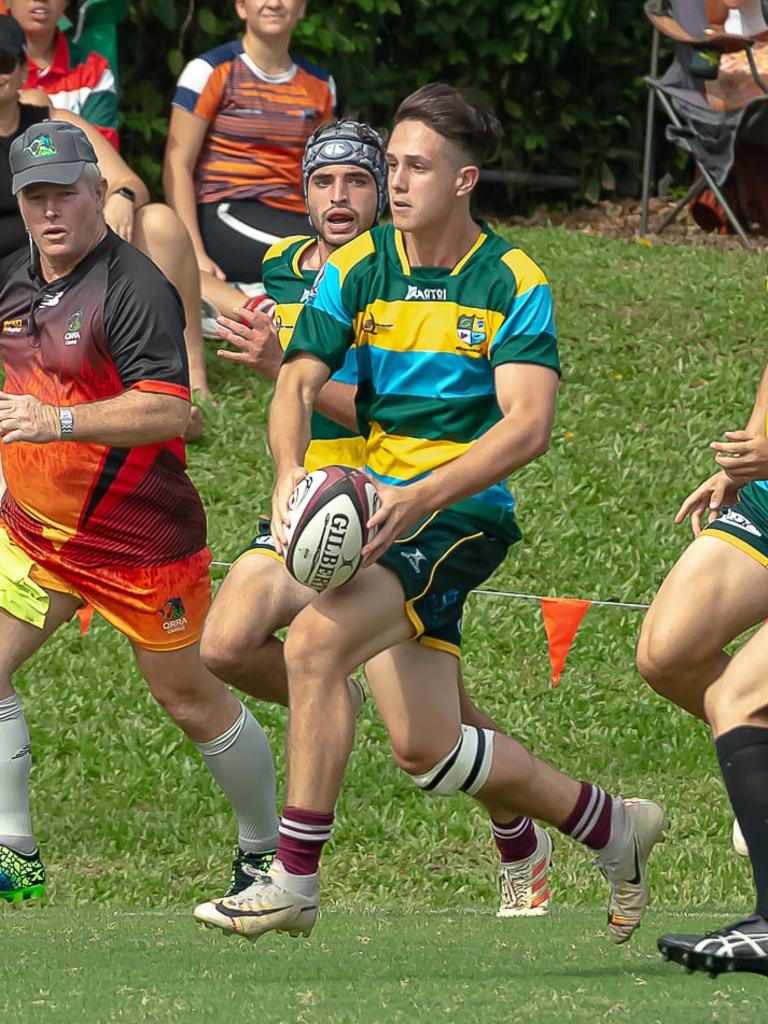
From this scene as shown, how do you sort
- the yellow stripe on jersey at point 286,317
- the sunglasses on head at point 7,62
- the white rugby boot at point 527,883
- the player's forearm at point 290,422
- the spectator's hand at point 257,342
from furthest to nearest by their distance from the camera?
1. the sunglasses on head at point 7,62
2. the white rugby boot at point 527,883
3. the yellow stripe on jersey at point 286,317
4. the spectator's hand at point 257,342
5. the player's forearm at point 290,422

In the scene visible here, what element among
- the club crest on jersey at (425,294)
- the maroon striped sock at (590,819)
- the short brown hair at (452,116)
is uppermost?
the short brown hair at (452,116)

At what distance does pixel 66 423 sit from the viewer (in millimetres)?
6273

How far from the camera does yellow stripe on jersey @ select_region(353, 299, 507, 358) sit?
5965 millimetres

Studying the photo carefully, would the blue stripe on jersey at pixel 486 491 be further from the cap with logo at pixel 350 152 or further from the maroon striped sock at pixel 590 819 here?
the cap with logo at pixel 350 152

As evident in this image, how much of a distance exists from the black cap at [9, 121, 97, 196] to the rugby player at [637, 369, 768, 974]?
2.24 meters

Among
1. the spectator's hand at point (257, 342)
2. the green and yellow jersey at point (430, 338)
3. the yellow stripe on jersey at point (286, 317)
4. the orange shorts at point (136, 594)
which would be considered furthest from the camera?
the yellow stripe on jersey at point (286, 317)

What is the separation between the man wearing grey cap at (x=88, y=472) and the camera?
21.4ft

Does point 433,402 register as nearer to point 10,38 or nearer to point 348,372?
point 348,372

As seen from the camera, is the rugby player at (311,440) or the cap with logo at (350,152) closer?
the rugby player at (311,440)

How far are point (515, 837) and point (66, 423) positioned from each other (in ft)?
6.80

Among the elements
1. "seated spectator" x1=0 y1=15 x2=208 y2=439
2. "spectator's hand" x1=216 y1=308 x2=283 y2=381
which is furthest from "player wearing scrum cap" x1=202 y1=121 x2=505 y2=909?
"seated spectator" x1=0 y1=15 x2=208 y2=439

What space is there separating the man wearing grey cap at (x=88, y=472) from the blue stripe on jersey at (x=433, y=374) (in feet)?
2.63

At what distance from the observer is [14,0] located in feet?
33.3

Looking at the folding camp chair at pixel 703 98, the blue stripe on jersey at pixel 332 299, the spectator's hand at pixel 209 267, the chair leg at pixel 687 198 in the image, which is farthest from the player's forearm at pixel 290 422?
Answer: the chair leg at pixel 687 198
